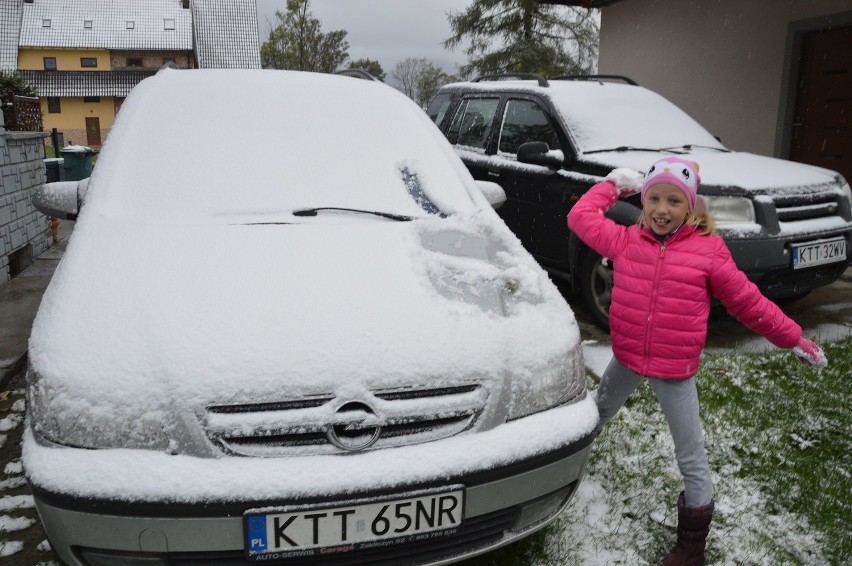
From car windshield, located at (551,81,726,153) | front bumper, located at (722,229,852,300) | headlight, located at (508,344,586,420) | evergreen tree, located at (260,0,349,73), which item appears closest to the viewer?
headlight, located at (508,344,586,420)

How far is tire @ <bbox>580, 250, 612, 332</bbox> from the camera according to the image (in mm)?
4348

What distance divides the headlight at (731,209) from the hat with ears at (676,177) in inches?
76.2

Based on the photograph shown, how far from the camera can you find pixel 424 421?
1741 mm

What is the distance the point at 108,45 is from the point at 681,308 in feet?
178

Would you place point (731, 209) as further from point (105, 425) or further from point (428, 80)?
point (428, 80)

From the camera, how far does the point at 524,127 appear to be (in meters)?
5.38

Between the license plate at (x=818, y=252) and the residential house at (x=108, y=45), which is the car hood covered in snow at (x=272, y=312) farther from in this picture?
the residential house at (x=108, y=45)

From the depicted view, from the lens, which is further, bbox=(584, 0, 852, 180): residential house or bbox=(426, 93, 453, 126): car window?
bbox=(584, 0, 852, 180): residential house

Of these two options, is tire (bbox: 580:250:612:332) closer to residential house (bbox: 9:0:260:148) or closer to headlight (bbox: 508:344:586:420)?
headlight (bbox: 508:344:586:420)

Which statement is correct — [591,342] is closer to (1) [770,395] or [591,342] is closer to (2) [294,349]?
(1) [770,395]

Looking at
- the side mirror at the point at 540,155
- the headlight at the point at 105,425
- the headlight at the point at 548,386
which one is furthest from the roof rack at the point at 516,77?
the headlight at the point at 105,425

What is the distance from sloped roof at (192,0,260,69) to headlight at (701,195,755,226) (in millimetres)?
49259

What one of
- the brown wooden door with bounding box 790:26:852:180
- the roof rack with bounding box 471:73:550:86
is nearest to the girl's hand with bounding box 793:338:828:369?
the roof rack with bounding box 471:73:550:86

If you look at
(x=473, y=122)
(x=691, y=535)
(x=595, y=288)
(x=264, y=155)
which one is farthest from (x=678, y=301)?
(x=473, y=122)
